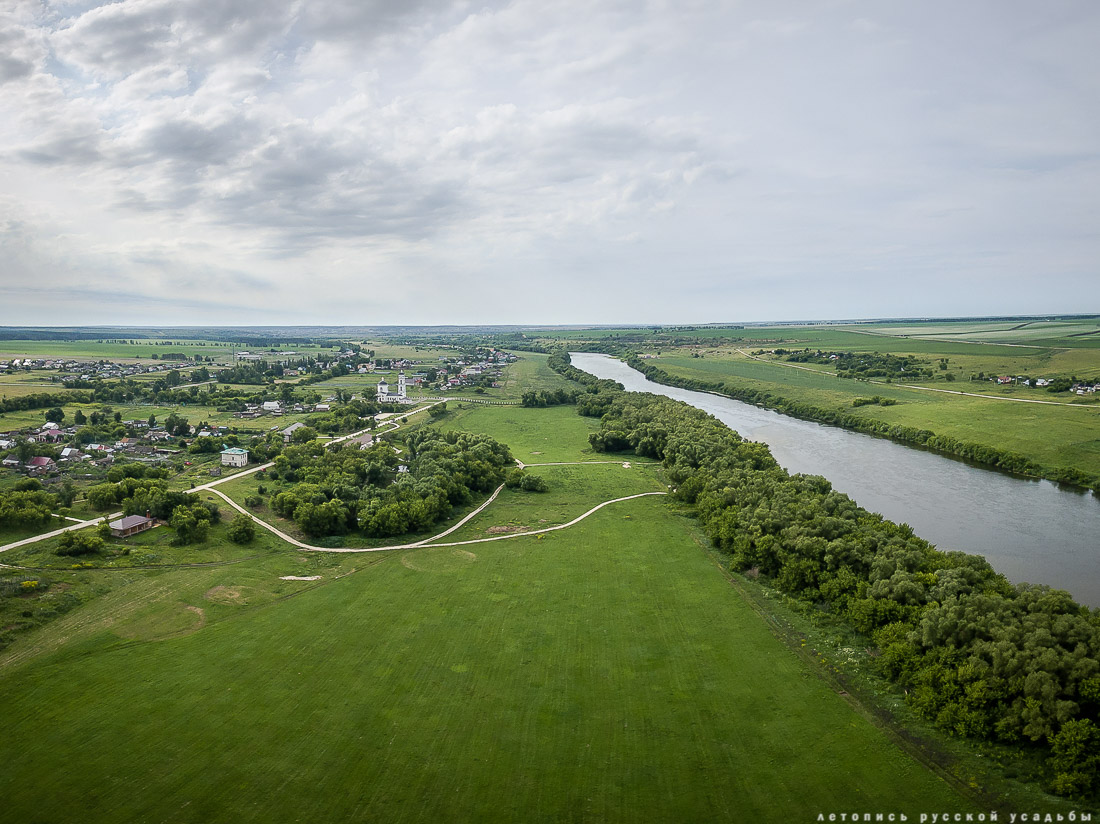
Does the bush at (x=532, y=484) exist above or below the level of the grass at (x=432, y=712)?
above

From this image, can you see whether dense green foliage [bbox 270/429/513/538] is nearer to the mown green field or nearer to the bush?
the bush

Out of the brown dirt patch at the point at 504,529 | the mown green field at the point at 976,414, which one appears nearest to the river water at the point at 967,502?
the mown green field at the point at 976,414

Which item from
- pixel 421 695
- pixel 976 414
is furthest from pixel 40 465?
pixel 976 414

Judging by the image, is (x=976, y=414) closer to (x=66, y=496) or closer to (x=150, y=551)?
(x=150, y=551)

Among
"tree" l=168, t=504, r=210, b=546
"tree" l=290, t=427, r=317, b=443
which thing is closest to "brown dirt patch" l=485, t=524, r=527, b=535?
"tree" l=168, t=504, r=210, b=546

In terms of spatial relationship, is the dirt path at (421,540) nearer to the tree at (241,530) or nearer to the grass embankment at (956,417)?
the tree at (241,530)

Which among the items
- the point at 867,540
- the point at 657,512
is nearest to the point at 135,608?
the point at 657,512
